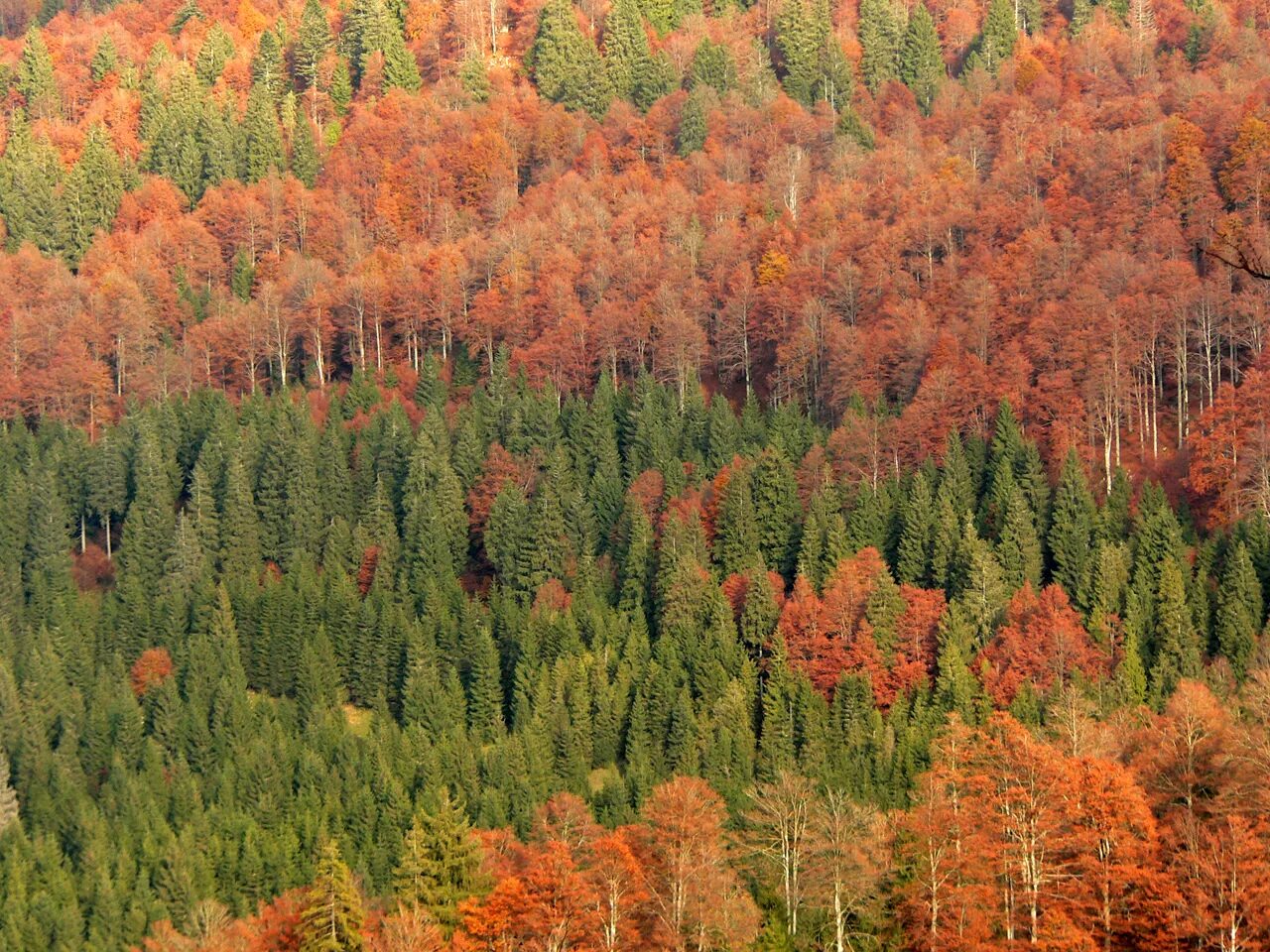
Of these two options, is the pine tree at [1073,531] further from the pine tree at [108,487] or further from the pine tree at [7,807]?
the pine tree at [108,487]

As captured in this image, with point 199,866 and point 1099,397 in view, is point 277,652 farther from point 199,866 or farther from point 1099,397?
point 1099,397

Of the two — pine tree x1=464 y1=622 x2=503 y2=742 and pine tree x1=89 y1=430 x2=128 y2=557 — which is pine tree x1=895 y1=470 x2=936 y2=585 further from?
pine tree x1=89 y1=430 x2=128 y2=557

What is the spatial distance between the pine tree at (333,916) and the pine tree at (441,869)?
9.66 feet

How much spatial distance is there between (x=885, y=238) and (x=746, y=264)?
10666 mm

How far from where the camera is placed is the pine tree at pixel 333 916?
242ft

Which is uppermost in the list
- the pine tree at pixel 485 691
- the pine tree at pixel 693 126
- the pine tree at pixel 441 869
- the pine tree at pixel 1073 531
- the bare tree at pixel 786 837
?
the pine tree at pixel 693 126

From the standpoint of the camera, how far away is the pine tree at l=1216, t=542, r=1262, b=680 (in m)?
102

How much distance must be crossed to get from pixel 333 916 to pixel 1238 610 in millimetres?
51278

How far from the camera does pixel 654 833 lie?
76.9m

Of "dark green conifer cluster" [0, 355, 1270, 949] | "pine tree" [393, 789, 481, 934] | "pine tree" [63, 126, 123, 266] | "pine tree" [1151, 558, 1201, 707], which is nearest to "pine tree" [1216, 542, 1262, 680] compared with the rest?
"dark green conifer cluster" [0, 355, 1270, 949]

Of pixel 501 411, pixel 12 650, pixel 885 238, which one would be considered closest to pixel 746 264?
pixel 885 238

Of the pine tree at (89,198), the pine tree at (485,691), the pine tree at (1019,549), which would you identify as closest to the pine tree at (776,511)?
the pine tree at (1019,549)

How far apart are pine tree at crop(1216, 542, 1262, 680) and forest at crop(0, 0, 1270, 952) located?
0.73ft

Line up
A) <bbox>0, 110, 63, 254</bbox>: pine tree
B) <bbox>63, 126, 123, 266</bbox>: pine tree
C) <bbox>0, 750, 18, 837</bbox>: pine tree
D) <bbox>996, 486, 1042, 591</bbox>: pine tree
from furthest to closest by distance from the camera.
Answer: <bbox>63, 126, 123, 266</bbox>: pine tree < <bbox>0, 110, 63, 254</bbox>: pine tree < <bbox>996, 486, 1042, 591</bbox>: pine tree < <bbox>0, 750, 18, 837</bbox>: pine tree
